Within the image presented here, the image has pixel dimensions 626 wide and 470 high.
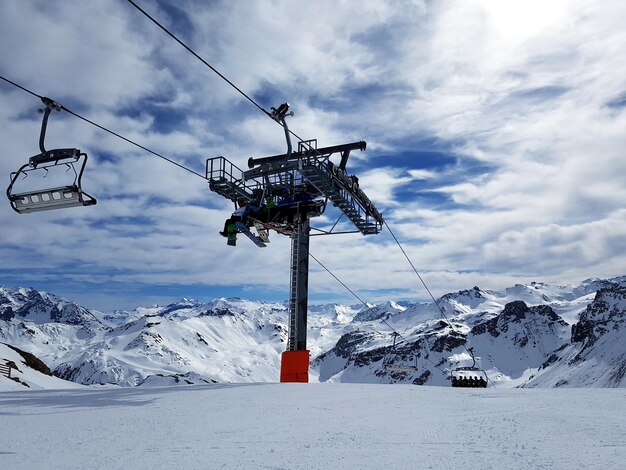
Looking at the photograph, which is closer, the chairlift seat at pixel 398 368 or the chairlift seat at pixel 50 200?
the chairlift seat at pixel 50 200

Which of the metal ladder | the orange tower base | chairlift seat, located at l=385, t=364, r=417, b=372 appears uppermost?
the metal ladder

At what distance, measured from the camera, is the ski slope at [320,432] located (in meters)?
6.90

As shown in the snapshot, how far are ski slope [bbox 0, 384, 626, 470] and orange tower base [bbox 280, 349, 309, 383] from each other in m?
10.8

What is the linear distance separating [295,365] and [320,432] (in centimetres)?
1593

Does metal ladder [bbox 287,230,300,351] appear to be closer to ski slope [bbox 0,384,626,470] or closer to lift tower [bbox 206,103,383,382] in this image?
lift tower [bbox 206,103,383,382]

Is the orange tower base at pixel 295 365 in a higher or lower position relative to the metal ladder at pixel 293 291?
lower

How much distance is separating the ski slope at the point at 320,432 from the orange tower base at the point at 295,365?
426 inches

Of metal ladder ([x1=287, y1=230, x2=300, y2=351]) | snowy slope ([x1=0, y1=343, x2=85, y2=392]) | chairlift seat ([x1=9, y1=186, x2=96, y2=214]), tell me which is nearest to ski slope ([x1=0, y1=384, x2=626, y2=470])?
chairlift seat ([x1=9, y1=186, x2=96, y2=214])

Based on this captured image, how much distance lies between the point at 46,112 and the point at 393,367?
3718 cm

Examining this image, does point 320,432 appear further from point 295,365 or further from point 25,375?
point 25,375

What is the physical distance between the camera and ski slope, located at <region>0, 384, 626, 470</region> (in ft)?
22.6

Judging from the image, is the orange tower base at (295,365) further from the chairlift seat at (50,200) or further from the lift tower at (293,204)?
the chairlift seat at (50,200)

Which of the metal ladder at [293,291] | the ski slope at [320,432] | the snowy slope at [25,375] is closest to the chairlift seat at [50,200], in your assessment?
the ski slope at [320,432]

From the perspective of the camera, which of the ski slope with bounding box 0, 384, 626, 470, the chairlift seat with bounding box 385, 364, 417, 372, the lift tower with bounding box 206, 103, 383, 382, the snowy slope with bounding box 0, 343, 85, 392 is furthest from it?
the chairlift seat with bounding box 385, 364, 417, 372
